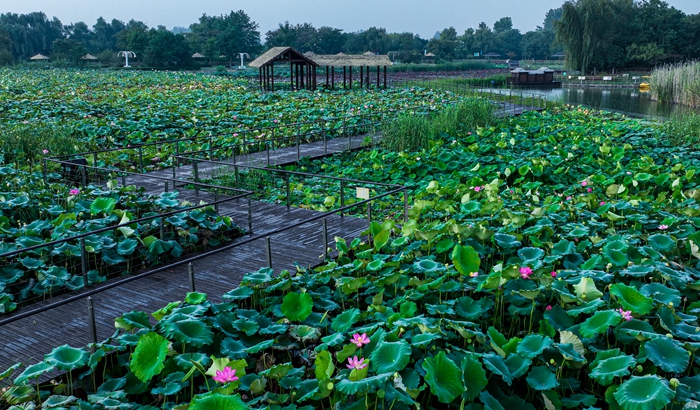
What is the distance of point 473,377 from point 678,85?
81.8ft

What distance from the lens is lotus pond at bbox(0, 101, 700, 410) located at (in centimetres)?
293

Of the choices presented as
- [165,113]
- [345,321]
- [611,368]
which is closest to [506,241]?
[345,321]

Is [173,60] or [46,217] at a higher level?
[173,60]

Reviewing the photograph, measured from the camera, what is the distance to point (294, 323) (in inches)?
157

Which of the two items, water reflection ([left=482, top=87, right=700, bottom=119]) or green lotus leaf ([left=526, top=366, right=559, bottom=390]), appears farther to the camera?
water reflection ([left=482, top=87, right=700, bottom=119])

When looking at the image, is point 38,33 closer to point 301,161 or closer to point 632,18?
point 632,18

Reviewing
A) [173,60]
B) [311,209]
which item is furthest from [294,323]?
[173,60]

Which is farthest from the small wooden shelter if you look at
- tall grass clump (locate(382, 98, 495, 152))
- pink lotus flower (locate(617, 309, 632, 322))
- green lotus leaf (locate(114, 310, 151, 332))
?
green lotus leaf (locate(114, 310, 151, 332))

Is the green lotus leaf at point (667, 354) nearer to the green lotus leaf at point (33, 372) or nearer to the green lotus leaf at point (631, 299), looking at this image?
the green lotus leaf at point (631, 299)

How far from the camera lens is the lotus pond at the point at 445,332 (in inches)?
115

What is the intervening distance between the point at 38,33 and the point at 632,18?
59.2m

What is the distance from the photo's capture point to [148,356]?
9.98 feet

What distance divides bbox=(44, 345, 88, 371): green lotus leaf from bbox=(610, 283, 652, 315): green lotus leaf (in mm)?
3171

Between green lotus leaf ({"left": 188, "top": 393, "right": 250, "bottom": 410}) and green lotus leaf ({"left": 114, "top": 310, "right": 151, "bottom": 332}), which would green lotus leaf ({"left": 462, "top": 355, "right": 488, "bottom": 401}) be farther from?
green lotus leaf ({"left": 114, "top": 310, "right": 151, "bottom": 332})
